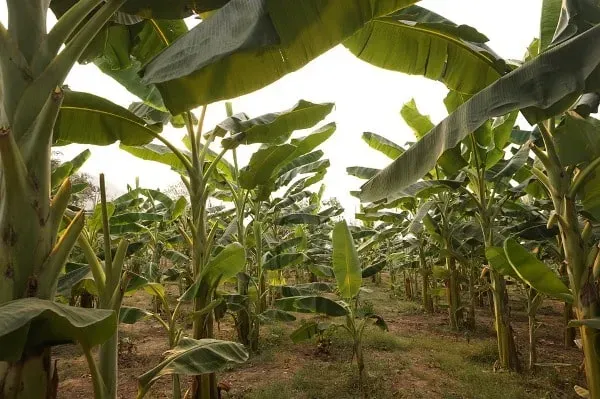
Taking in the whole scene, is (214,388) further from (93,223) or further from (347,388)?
(93,223)

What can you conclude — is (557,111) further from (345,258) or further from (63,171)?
(63,171)

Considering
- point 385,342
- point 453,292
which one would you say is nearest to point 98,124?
point 385,342

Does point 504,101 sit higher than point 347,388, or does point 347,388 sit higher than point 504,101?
point 504,101

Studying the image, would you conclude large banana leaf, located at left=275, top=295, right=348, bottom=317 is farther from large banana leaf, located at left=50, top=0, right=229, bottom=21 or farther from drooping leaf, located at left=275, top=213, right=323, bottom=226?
large banana leaf, located at left=50, top=0, right=229, bottom=21

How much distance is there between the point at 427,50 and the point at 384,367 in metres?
4.27

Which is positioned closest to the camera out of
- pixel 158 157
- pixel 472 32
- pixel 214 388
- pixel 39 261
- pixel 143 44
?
pixel 39 261

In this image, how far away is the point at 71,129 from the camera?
2605 mm

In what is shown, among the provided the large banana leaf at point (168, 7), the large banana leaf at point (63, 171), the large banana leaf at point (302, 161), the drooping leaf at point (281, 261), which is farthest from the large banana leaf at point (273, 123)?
the large banana leaf at point (302, 161)

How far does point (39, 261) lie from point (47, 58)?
0.67 metres

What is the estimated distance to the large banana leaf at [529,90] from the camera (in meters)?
1.47

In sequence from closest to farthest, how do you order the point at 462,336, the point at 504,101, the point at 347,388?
the point at 504,101
the point at 347,388
the point at 462,336

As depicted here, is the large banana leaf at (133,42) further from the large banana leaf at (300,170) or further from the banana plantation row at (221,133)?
the large banana leaf at (300,170)

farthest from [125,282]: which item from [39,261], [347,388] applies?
[347,388]

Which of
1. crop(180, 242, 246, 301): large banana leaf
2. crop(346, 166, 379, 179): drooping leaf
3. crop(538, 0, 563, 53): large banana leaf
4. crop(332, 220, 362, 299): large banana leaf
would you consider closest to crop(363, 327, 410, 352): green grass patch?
crop(332, 220, 362, 299): large banana leaf
